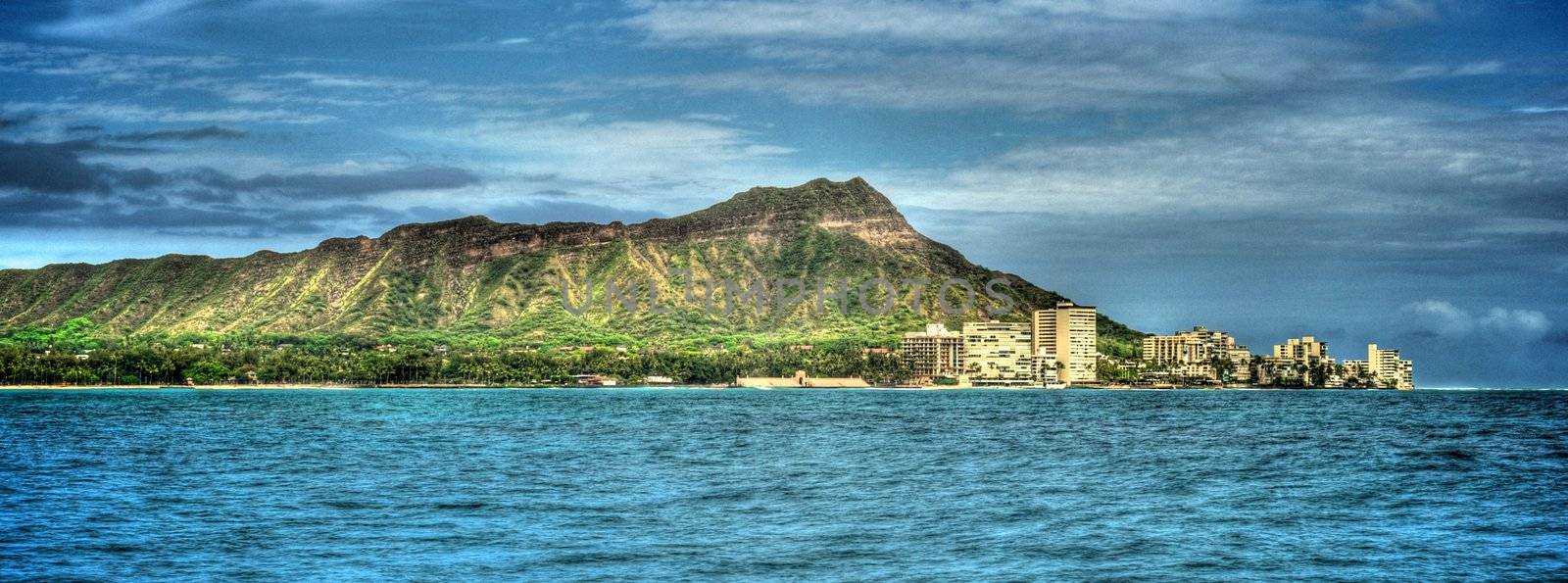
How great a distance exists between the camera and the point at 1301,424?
106m

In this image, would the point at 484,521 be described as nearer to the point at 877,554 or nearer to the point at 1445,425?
the point at 877,554

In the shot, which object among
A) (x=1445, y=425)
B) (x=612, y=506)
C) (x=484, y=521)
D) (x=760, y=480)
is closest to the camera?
(x=484, y=521)

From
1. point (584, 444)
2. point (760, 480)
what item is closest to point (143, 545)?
point (760, 480)

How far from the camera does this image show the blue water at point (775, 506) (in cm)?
3158

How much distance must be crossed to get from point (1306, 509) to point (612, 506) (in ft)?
72.8

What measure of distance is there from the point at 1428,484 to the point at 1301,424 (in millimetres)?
57566

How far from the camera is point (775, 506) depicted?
42.3 m

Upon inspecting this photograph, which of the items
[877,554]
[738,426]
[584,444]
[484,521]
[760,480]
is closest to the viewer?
[877,554]

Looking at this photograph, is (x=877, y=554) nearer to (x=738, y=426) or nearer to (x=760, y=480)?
(x=760, y=480)

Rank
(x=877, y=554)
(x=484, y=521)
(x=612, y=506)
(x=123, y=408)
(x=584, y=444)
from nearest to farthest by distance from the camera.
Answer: (x=877, y=554) → (x=484, y=521) → (x=612, y=506) → (x=584, y=444) → (x=123, y=408)

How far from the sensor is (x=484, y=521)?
1510 inches

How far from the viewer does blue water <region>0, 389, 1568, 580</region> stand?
31.6m

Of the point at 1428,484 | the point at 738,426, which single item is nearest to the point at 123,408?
the point at 738,426

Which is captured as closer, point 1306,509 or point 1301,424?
point 1306,509
